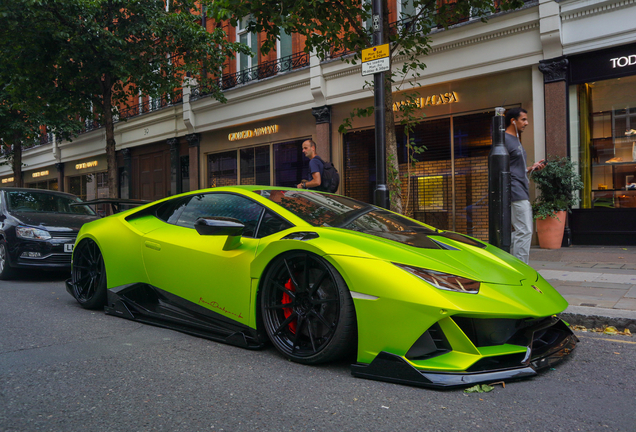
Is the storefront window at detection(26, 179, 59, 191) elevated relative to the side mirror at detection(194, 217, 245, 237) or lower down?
elevated

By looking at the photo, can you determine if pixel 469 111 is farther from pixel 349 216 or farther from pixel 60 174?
pixel 60 174

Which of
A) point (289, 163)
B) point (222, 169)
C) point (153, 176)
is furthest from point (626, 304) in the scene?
point (153, 176)

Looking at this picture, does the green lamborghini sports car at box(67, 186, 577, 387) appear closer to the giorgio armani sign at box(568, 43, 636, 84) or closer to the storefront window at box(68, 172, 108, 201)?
the giorgio armani sign at box(568, 43, 636, 84)

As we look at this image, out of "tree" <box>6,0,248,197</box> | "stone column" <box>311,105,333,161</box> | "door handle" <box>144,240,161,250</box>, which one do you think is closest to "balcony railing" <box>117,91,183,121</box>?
"tree" <box>6,0,248,197</box>

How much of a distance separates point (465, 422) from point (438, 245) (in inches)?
52.9

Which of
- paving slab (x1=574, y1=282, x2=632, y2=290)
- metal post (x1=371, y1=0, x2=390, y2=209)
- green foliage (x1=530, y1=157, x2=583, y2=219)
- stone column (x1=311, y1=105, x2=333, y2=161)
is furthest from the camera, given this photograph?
stone column (x1=311, y1=105, x2=333, y2=161)

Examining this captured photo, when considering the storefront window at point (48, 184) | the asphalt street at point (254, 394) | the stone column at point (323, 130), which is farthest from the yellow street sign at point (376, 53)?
the storefront window at point (48, 184)

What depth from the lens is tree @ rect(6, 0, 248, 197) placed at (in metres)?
12.8

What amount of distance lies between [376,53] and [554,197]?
5.01m

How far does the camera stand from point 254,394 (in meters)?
2.75

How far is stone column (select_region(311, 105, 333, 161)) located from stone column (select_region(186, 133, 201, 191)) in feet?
19.7

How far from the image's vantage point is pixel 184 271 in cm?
392

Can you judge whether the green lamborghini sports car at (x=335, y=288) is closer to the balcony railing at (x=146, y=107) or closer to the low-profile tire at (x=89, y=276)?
the low-profile tire at (x=89, y=276)

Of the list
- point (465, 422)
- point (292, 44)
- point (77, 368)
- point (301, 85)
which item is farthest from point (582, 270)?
point (292, 44)
